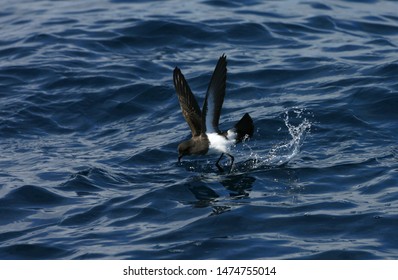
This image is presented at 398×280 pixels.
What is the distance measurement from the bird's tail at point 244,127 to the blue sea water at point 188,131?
0.47 meters

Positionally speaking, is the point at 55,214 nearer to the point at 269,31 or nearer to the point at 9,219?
the point at 9,219

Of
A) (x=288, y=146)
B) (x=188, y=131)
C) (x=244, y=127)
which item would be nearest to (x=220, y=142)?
(x=244, y=127)

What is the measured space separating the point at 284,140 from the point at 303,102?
3.70 ft

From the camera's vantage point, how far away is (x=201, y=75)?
12570mm

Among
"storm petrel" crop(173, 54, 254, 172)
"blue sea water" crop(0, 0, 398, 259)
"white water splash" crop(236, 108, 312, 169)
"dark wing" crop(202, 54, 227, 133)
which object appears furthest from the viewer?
"white water splash" crop(236, 108, 312, 169)

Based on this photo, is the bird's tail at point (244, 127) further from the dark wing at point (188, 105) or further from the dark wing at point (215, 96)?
the dark wing at point (188, 105)

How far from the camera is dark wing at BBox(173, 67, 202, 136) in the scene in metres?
9.73

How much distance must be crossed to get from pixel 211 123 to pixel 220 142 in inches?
9.9

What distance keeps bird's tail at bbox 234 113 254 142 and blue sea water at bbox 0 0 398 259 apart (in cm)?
47

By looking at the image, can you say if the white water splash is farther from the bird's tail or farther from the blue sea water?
the bird's tail

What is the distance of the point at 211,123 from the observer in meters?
9.39

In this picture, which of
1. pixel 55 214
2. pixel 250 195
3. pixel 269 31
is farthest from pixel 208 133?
pixel 269 31

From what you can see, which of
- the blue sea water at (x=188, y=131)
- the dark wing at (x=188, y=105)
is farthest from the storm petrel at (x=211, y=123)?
the blue sea water at (x=188, y=131)

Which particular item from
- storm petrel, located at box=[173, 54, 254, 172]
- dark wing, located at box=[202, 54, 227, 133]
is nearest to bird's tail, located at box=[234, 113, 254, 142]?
storm petrel, located at box=[173, 54, 254, 172]
